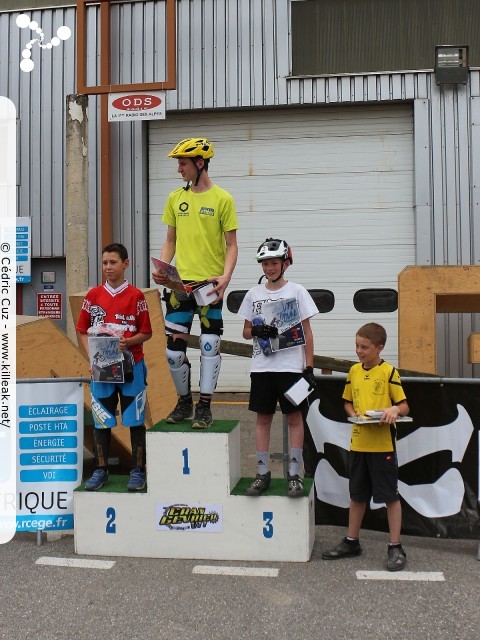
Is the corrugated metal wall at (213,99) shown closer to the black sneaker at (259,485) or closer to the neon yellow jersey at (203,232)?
the neon yellow jersey at (203,232)

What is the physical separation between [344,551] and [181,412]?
1453mm

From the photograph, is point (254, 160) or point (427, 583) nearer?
point (427, 583)

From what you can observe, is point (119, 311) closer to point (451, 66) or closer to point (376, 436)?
point (376, 436)

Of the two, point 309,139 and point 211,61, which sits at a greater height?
point 211,61

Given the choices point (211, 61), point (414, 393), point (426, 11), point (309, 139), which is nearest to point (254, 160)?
point (309, 139)

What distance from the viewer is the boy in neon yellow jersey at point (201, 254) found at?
4.75 metres

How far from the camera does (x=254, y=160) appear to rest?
11781 millimetres

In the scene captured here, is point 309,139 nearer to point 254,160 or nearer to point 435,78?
point 254,160

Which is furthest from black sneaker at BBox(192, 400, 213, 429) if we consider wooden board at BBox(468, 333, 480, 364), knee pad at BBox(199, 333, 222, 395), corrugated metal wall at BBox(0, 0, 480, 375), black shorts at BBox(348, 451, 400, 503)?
corrugated metal wall at BBox(0, 0, 480, 375)

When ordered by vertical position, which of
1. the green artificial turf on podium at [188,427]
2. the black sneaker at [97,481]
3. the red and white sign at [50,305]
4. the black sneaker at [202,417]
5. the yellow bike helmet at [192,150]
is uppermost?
the yellow bike helmet at [192,150]

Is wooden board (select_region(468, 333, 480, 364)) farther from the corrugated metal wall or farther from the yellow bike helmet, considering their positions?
the yellow bike helmet

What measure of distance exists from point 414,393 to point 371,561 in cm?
116

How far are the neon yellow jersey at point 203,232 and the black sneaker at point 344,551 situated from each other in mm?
1990

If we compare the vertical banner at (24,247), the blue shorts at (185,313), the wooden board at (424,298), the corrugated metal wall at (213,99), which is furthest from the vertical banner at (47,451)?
the vertical banner at (24,247)
